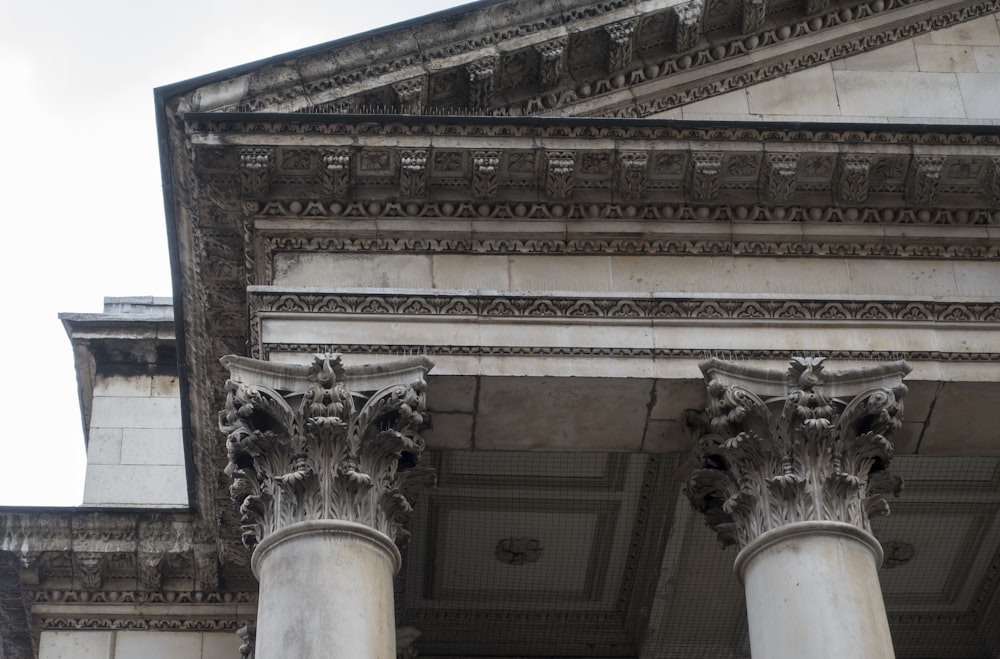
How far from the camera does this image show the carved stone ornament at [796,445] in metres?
16.9

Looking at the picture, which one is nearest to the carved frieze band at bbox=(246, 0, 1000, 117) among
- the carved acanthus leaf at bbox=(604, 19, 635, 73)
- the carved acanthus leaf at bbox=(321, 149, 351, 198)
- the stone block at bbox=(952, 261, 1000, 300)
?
the carved acanthus leaf at bbox=(604, 19, 635, 73)

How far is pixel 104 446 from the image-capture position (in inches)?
1007

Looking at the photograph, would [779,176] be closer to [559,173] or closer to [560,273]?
[559,173]

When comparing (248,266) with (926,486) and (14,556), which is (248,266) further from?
(926,486)

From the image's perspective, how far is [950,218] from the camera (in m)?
19.2

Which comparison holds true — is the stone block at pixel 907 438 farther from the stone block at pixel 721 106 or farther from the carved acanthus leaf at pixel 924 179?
the stone block at pixel 721 106

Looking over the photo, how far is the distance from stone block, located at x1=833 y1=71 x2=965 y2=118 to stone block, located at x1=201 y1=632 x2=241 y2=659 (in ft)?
32.2

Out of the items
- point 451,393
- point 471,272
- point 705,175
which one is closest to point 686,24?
point 705,175

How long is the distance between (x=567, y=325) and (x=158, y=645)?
772 cm

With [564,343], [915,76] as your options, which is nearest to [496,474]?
[564,343]

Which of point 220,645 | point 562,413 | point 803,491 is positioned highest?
point 562,413

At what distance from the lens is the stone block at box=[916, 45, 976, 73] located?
21266 millimetres

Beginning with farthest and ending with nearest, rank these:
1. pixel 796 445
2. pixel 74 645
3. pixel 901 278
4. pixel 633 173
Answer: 1. pixel 74 645
2. pixel 901 278
3. pixel 633 173
4. pixel 796 445

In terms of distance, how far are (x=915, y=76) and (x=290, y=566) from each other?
9.87 meters
